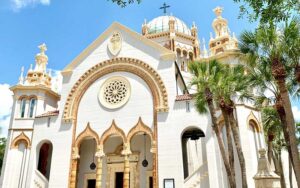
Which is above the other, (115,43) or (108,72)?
(115,43)

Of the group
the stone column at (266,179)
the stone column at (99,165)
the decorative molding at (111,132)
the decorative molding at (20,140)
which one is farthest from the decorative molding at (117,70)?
the stone column at (266,179)

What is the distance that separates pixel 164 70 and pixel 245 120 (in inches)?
297

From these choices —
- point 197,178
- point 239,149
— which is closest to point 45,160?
point 197,178

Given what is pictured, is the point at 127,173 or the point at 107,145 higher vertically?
the point at 107,145

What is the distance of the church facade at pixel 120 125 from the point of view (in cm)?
2111

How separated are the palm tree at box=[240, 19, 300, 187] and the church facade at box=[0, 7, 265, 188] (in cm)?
743

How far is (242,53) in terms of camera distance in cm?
1481

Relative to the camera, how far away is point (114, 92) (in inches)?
974

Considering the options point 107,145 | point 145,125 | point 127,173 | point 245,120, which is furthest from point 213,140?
point 107,145

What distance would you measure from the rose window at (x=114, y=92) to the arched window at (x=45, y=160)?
24.0 ft

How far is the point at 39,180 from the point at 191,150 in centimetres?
1329

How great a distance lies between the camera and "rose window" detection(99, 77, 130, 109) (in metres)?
24.3

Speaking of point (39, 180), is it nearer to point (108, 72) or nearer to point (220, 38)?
point (108, 72)

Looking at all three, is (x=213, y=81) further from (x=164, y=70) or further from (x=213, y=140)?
(x=164, y=70)
